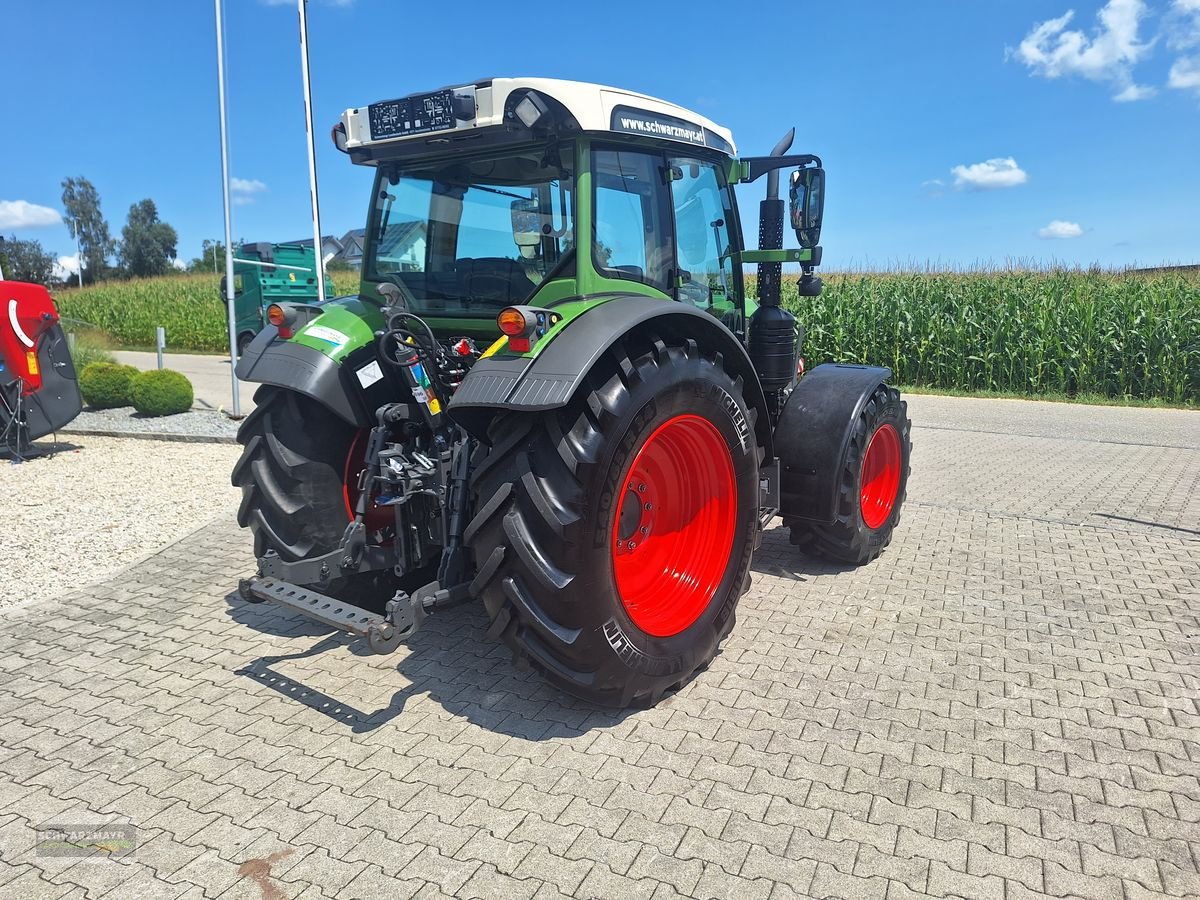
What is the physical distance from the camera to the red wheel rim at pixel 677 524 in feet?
11.6

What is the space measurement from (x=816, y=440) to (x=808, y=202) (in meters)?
1.33

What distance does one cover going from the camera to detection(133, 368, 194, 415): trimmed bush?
10078 mm

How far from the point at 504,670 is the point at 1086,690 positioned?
2.48m

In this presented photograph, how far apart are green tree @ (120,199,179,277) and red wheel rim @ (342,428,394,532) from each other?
7318cm

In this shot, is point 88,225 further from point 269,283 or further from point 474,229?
point 474,229

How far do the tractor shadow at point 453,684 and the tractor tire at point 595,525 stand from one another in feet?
0.76

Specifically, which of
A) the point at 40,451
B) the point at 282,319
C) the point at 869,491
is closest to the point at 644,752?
the point at 282,319

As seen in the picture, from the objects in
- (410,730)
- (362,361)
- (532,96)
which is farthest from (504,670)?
(532,96)

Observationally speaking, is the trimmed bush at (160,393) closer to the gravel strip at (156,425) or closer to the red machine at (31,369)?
the gravel strip at (156,425)

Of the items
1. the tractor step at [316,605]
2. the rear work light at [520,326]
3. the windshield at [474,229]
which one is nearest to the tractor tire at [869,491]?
the windshield at [474,229]

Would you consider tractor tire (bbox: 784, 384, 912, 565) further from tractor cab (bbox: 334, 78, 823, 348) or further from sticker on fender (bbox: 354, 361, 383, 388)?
sticker on fender (bbox: 354, 361, 383, 388)

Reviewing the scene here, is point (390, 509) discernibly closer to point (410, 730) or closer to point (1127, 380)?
point (410, 730)

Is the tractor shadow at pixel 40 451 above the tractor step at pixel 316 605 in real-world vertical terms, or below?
below

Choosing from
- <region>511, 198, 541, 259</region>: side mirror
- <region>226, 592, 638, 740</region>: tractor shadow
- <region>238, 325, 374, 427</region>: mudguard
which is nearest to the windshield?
<region>511, 198, 541, 259</region>: side mirror
